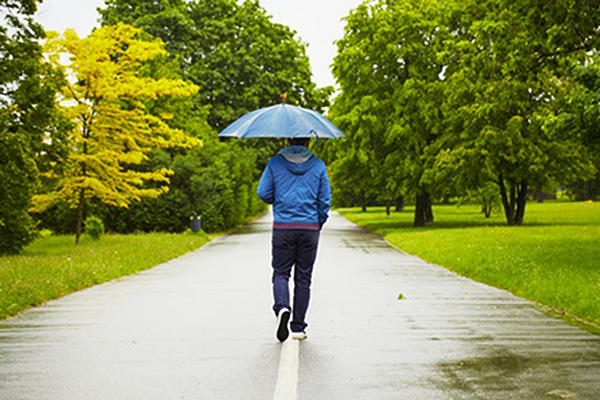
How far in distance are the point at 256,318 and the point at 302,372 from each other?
285 centimetres

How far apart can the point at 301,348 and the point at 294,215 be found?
1.29 m

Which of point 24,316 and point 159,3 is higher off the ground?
point 159,3

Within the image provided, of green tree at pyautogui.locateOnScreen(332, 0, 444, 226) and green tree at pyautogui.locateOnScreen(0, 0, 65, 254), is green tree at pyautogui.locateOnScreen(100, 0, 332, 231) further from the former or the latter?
green tree at pyautogui.locateOnScreen(0, 0, 65, 254)

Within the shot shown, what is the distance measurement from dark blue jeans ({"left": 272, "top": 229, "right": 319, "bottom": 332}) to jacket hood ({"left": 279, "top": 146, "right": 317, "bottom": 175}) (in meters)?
0.62

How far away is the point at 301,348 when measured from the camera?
268 inches

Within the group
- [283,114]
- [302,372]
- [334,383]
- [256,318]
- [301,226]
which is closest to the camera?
[334,383]

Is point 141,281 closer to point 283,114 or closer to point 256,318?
point 256,318

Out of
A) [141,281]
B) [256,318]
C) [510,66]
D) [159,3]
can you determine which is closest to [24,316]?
[256,318]

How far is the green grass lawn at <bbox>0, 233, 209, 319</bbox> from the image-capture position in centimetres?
1034

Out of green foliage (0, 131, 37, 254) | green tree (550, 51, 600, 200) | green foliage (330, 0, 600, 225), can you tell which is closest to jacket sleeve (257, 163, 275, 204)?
green tree (550, 51, 600, 200)

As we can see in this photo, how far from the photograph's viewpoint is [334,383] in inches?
216

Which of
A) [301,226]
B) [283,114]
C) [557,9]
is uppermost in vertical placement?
[557,9]

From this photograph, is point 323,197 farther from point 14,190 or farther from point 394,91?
point 394,91

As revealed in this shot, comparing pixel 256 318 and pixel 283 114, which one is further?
pixel 256 318
